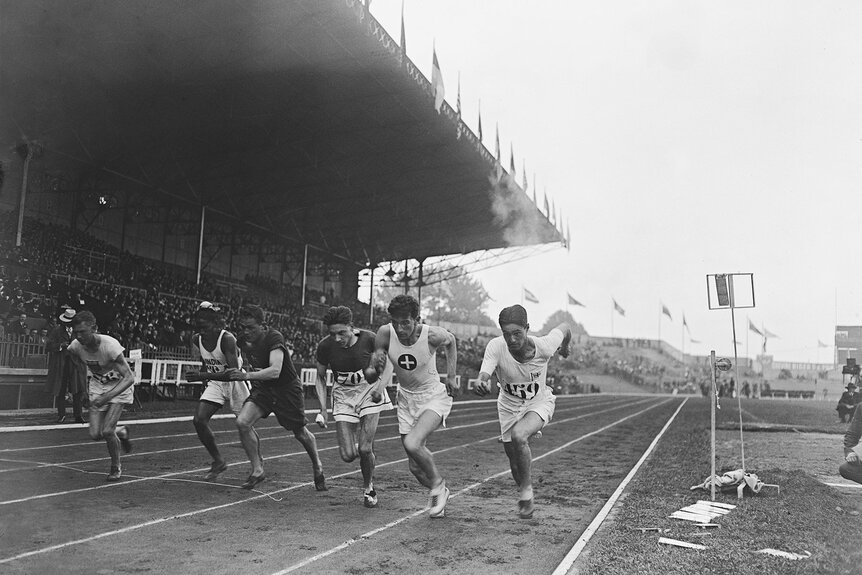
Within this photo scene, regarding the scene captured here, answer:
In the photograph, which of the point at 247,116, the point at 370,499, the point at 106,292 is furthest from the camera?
the point at 247,116

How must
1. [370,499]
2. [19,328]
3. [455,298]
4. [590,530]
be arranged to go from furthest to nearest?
[455,298] → [19,328] → [370,499] → [590,530]

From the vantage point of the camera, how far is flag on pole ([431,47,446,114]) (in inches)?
902

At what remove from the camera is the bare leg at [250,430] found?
7465 mm

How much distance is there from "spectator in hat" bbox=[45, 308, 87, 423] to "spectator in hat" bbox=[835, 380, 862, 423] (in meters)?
18.7

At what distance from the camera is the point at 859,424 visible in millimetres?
6262

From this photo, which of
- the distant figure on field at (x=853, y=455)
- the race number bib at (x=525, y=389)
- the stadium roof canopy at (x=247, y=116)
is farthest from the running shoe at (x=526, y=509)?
the stadium roof canopy at (x=247, y=116)

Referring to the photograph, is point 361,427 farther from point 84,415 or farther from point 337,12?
point 337,12

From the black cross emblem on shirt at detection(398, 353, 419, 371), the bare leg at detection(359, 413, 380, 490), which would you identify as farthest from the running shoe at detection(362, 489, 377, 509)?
the black cross emblem on shirt at detection(398, 353, 419, 371)

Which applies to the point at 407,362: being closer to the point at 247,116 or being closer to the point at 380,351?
the point at 380,351

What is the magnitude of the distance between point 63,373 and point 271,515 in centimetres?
879

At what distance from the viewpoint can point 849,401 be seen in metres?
21.4

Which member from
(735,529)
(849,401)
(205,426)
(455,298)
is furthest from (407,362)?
(455,298)

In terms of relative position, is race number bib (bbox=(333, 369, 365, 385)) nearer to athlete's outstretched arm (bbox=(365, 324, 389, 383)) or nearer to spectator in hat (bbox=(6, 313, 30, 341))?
athlete's outstretched arm (bbox=(365, 324, 389, 383))

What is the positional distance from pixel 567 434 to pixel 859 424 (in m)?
10.7
